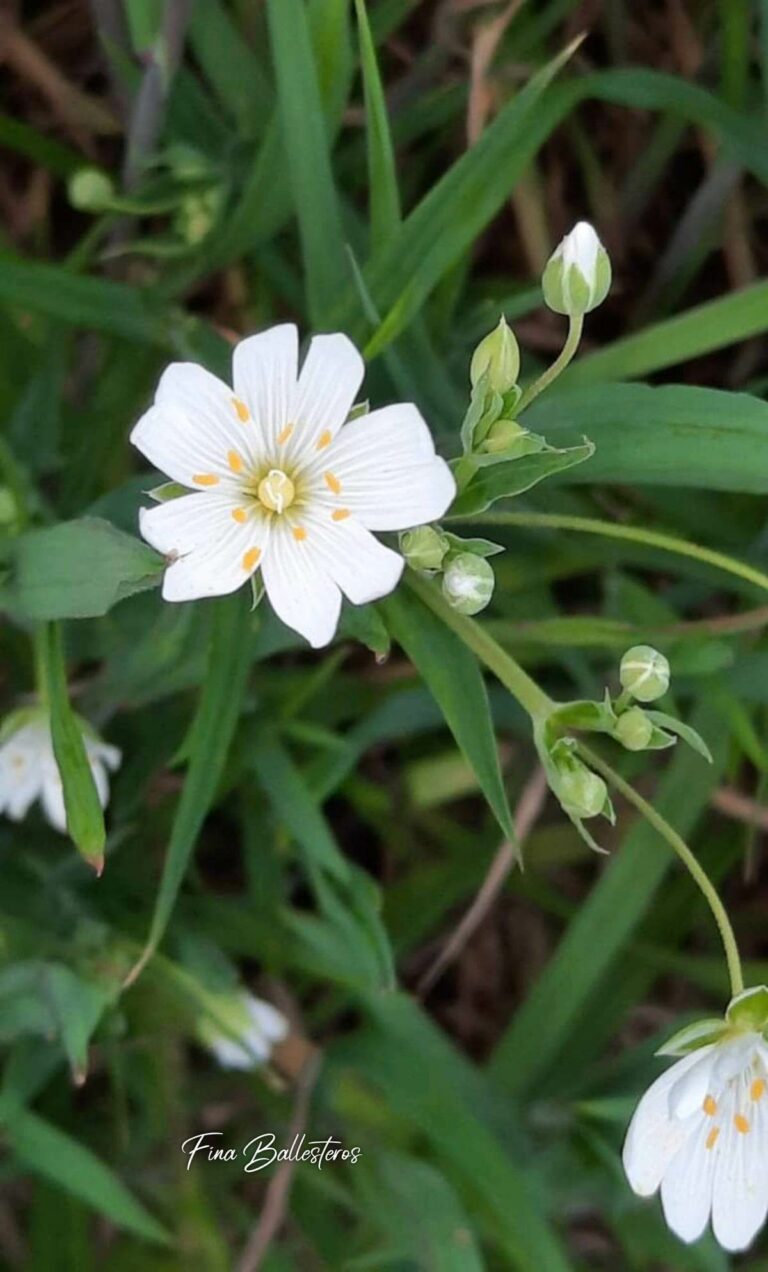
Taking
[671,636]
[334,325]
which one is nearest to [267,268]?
[334,325]

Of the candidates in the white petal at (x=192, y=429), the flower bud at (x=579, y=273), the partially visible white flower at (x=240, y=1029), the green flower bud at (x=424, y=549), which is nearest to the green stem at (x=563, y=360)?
the flower bud at (x=579, y=273)

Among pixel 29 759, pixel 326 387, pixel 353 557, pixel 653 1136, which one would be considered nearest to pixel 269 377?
pixel 326 387

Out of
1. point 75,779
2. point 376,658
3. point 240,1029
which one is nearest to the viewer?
point 75,779

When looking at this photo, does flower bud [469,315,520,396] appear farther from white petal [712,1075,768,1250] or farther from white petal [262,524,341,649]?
white petal [712,1075,768,1250]

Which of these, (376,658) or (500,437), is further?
(376,658)

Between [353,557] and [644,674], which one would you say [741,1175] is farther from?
[353,557]

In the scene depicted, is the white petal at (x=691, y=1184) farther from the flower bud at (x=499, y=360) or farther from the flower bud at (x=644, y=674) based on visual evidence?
the flower bud at (x=499, y=360)

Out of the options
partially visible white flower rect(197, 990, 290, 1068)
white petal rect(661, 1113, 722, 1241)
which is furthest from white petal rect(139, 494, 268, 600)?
partially visible white flower rect(197, 990, 290, 1068)
